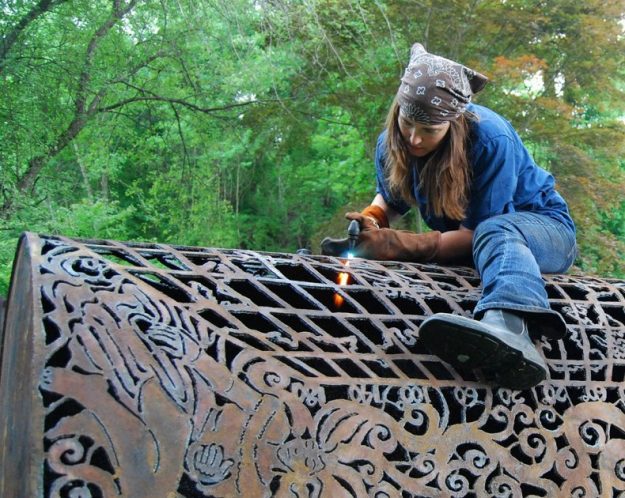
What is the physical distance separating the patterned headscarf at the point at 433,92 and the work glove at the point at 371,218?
1.43 ft

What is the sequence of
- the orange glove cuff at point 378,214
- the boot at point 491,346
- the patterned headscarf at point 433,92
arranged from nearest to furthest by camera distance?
the boot at point 491,346
the patterned headscarf at point 433,92
the orange glove cuff at point 378,214

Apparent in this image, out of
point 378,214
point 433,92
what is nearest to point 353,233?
point 378,214

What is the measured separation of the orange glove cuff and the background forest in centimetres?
295

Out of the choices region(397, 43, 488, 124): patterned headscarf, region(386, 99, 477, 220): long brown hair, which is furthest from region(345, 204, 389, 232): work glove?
region(397, 43, 488, 124): patterned headscarf

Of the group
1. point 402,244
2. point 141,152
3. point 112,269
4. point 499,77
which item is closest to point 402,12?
point 499,77

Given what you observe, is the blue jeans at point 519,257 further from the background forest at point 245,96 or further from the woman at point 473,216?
the background forest at point 245,96

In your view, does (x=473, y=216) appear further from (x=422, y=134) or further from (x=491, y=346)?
(x=491, y=346)

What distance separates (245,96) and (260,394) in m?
7.39

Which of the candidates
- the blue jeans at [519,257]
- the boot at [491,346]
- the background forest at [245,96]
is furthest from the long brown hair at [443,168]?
the background forest at [245,96]

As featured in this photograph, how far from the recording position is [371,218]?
9.51 ft

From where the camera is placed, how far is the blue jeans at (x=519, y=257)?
2.30 metres

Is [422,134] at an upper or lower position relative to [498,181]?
upper

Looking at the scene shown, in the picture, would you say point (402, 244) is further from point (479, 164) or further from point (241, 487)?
point (241, 487)

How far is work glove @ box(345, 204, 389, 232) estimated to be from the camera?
2.78 metres
